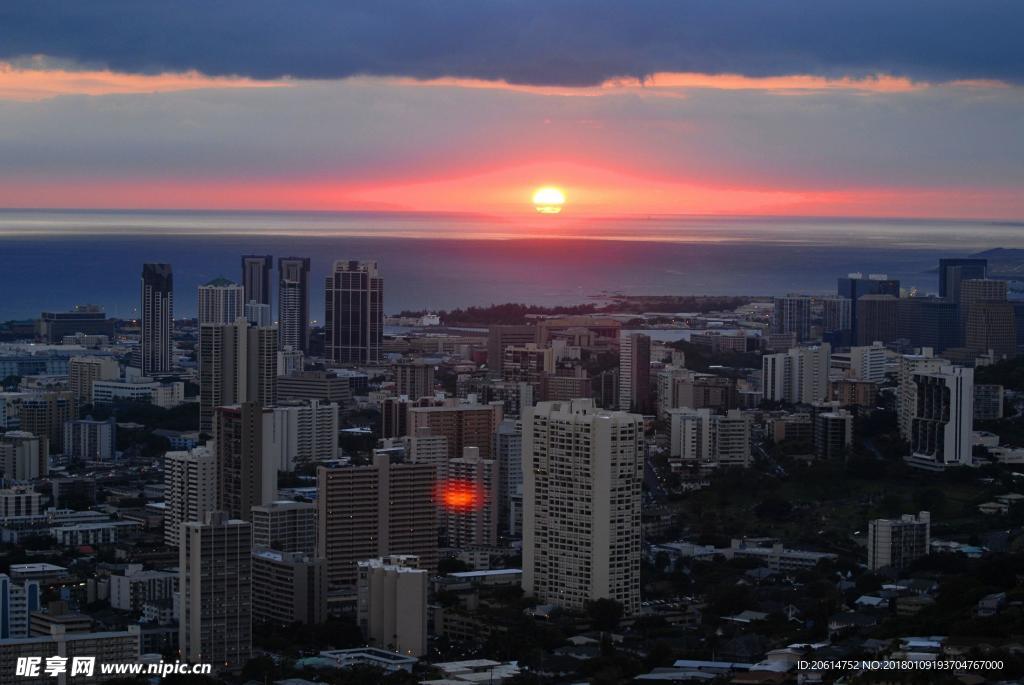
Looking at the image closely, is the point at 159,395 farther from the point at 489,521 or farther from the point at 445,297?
the point at 445,297

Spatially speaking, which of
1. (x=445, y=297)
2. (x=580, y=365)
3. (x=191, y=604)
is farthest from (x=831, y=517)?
(x=445, y=297)

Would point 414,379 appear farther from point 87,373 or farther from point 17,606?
point 17,606

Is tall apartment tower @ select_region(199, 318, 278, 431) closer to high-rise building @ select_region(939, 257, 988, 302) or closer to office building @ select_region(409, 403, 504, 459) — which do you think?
office building @ select_region(409, 403, 504, 459)

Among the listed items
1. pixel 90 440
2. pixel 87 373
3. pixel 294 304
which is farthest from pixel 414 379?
pixel 294 304

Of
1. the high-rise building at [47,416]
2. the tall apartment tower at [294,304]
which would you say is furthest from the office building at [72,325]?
the high-rise building at [47,416]

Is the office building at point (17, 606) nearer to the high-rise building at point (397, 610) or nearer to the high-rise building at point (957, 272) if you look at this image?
the high-rise building at point (397, 610)

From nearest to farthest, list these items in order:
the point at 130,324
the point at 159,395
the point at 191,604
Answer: the point at 191,604 → the point at 159,395 → the point at 130,324

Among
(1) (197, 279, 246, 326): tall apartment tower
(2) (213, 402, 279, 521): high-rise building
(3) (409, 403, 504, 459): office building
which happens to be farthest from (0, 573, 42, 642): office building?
(1) (197, 279, 246, 326): tall apartment tower
